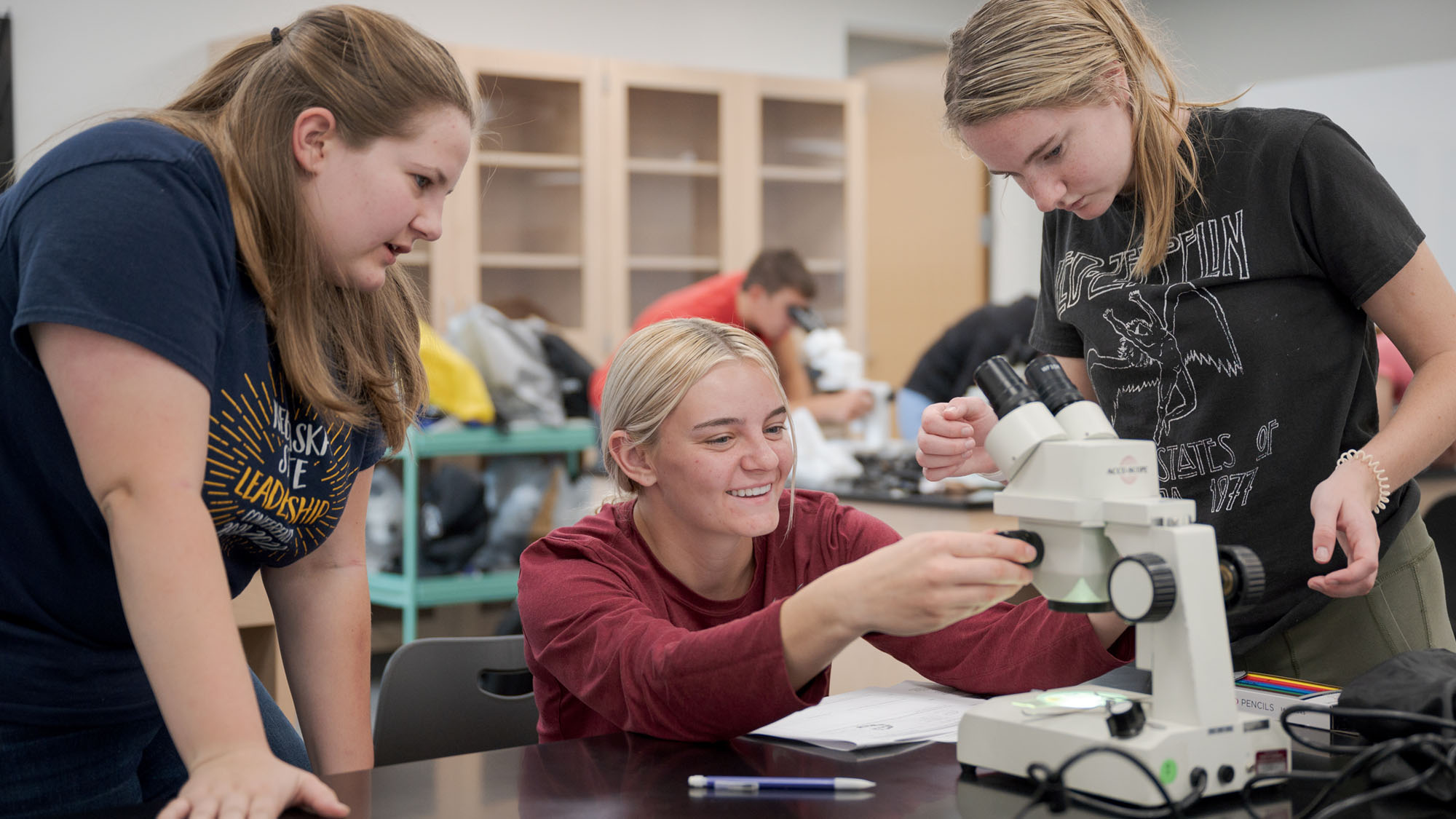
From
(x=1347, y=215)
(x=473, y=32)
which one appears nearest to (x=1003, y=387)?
(x=1347, y=215)

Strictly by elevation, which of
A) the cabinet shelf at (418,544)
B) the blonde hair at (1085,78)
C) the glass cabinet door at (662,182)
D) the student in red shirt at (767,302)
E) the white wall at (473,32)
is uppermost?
the white wall at (473,32)

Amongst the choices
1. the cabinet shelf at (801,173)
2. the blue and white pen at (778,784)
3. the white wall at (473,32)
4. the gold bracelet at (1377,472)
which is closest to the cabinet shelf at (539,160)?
the white wall at (473,32)

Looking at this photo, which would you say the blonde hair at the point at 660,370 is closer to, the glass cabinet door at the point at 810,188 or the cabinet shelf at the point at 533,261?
the cabinet shelf at the point at 533,261

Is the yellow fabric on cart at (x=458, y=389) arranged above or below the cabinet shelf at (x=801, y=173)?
below

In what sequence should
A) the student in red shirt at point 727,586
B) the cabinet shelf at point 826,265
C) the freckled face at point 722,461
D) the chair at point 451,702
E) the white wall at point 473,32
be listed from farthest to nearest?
the cabinet shelf at point 826,265
the white wall at point 473,32
the chair at point 451,702
the freckled face at point 722,461
the student in red shirt at point 727,586

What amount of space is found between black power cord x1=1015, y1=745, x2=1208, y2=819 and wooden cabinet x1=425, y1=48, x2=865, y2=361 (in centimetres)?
373

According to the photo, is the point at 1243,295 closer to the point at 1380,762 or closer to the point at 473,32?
the point at 1380,762

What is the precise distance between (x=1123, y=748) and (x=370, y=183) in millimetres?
712

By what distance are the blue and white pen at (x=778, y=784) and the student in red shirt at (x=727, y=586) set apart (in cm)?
7

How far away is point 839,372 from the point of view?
146 inches

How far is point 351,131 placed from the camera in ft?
3.27

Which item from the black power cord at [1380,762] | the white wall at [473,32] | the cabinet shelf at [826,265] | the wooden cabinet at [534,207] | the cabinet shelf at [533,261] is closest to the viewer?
the black power cord at [1380,762]

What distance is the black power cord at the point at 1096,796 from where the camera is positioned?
2.70 feet

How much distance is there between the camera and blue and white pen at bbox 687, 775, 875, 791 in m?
0.91
